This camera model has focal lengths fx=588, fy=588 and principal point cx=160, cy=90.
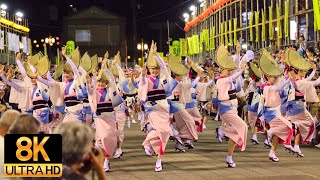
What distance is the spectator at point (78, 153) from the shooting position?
3854mm

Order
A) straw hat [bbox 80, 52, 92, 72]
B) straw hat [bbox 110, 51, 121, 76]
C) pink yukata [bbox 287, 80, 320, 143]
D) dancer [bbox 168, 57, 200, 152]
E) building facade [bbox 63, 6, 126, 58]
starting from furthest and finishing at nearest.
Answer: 1. building facade [bbox 63, 6, 126, 58]
2. dancer [bbox 168, 57, 200, 152]
3. straw hat [bbox 110, 51, 121, 76]
4. pink yukata [bbox 287, 80, 320, 143]
5. straw hat [bbox 80, 52, 92, 72]

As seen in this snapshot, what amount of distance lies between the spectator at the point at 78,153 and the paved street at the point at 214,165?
6071 mm

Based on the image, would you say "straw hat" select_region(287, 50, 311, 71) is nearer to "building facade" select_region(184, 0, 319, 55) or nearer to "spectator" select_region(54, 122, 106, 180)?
"building facade" select_region(184, 0, 319, 55)

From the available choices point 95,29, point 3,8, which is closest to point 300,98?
point 3,8

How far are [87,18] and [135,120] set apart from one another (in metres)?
45.2

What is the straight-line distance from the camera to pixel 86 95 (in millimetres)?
11508

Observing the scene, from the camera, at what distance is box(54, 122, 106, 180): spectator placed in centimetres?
385

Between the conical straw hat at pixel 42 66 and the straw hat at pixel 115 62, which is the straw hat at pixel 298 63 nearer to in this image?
the straw hat at pixel 115 62

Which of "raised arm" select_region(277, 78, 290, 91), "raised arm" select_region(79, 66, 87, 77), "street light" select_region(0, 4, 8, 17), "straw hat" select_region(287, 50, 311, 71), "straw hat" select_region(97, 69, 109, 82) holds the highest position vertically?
"street light" select_region(0, 4, 8, 17)

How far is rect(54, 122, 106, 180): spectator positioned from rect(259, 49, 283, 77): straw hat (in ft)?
27.3

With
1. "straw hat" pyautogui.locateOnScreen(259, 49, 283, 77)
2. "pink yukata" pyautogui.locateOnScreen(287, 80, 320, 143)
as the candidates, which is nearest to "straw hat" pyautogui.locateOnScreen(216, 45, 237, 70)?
"straw hat" pyautogui.locateOnScreen(259, 49, 283, 77)

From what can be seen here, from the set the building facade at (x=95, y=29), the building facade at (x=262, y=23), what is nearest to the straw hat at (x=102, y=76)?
the building facade at (x=262, y=23)

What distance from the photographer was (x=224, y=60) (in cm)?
1169

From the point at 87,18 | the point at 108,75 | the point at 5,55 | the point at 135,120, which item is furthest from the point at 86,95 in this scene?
the point at 87,18
